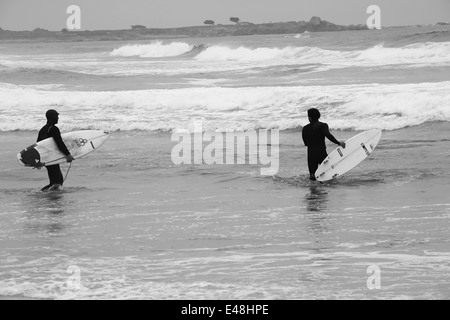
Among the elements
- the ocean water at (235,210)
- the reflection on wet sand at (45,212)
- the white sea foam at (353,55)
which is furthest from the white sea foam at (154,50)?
the reflection on wet sand at (45,212)

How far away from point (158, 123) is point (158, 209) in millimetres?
9272

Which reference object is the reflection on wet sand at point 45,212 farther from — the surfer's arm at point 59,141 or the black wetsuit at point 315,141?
the black wetsuit at point 315,141

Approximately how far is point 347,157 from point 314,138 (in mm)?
718

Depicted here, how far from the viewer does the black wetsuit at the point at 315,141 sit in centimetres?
1111

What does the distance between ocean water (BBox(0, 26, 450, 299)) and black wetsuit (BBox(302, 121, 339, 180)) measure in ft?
0.91

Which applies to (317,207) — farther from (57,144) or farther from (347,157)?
(57,144)

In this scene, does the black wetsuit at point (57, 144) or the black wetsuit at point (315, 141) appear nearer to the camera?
the black wetsuit at point (57, 144)

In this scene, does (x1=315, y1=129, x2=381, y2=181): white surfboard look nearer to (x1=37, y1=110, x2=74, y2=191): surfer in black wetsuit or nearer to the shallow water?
the shallow water

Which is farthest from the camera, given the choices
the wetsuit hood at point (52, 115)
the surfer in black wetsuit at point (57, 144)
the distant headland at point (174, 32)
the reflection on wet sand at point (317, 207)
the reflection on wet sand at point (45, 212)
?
the distant headland at point (174, 32)

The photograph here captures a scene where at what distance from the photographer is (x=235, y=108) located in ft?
68.3

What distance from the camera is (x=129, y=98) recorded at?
22.6m

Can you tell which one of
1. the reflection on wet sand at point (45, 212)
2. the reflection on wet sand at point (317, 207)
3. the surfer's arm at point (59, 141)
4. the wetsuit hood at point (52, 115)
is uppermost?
the wetsuit hood at point (52, 115)

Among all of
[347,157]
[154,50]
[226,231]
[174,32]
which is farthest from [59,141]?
[174,32]
